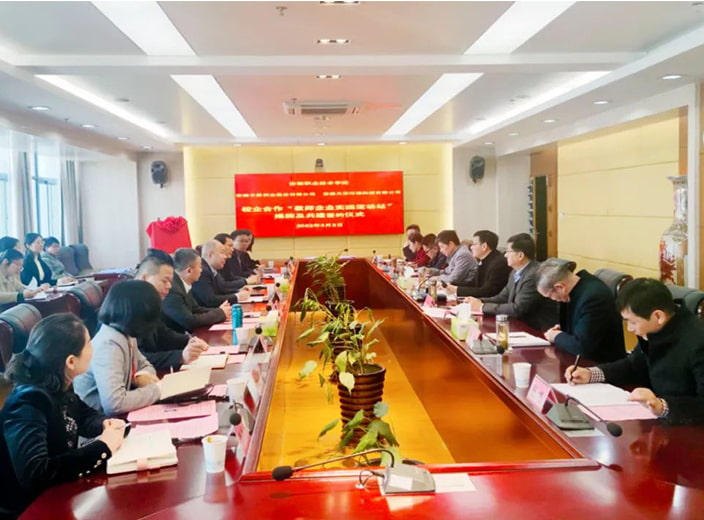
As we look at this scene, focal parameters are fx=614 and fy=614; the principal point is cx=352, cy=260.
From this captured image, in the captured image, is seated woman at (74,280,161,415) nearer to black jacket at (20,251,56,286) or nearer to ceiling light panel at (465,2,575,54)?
ceiling light panel at (465,2,575,54)

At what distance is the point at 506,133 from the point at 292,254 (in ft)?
13.3

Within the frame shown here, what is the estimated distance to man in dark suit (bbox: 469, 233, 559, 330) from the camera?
12.6ft

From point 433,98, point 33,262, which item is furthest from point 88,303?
point 433,98

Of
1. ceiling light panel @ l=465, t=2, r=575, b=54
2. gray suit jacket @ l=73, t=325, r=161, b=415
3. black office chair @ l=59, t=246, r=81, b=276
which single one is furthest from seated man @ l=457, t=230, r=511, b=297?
black office chair @ l=59, t=246, r=81, b=276

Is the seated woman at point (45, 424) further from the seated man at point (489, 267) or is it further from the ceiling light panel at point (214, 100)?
the seated man at point (489, 267)

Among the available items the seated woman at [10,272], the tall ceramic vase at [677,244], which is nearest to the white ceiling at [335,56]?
the tall ceramic vase at [677,244]

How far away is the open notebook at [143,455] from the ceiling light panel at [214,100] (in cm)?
368

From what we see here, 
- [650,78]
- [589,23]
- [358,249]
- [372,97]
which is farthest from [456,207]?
[589,23]

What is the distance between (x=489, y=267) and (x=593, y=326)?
2.50 m

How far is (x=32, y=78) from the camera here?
178 inches

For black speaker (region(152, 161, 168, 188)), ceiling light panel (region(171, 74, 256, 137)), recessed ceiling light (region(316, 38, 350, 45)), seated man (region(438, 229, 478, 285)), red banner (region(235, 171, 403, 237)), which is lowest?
seated man (region(438, 229, 478, 285))

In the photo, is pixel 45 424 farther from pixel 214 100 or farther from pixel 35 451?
pixel 214 100

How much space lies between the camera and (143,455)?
5.49ft

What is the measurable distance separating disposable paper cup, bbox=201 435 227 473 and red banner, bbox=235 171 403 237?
28.3 feet
